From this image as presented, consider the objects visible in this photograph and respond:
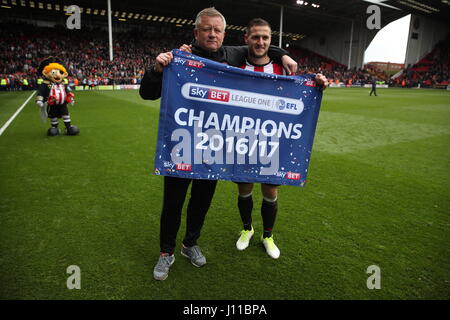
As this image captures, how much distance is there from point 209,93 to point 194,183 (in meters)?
0.76

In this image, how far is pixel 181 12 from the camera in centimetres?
3800

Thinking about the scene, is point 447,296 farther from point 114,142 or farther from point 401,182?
point 114,142

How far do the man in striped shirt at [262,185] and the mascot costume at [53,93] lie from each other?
19.5 ft

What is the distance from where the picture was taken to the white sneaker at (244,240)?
2.85 m

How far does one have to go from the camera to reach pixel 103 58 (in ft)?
114

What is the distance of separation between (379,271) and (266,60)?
202 cm

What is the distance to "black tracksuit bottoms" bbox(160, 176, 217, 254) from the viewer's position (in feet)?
7.72

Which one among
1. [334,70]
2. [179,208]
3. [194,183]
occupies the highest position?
[334,70]

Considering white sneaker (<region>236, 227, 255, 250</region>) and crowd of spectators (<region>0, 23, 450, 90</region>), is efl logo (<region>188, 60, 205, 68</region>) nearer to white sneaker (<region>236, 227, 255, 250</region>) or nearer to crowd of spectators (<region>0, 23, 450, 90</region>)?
white sneaker (<region>236, 227, 255, 250</region>)

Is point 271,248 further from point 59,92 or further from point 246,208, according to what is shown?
point 59,92

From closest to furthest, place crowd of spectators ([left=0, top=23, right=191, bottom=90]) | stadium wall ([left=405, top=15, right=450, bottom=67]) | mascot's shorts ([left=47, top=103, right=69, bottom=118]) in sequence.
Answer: mascot's shorts ([left=47, top=103, right=69, bottom=118]) → crowd of spectators ([left=0, top=23, right=191, bottom=90]) → stadium wall ([left=405, top=15, right=450, bottom=67])

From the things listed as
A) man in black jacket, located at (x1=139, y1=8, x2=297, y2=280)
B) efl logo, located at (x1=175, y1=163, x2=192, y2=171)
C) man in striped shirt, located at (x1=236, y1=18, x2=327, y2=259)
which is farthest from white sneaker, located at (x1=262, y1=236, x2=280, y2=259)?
efl logo, located at (x1=175, y1=163, x2=192, y2=171)

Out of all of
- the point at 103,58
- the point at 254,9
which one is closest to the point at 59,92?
the point at 103,58

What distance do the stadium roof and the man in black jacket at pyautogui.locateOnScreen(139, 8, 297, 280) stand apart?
34.0 metres
